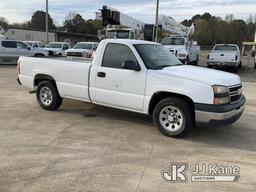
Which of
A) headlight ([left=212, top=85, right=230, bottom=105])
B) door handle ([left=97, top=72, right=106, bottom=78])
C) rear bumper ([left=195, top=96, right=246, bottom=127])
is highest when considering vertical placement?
door handle ([left=97, top=72, right=106, bottom=78])

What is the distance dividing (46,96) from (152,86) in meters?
3.25

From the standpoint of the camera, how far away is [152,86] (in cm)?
700

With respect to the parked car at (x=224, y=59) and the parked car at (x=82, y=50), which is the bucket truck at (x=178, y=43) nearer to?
the parked car at (x=224, y=59)

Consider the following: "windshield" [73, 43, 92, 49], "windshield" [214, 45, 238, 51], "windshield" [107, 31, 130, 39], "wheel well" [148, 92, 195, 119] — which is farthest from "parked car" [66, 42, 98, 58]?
"wheel well" [148, 92, 195, 119]

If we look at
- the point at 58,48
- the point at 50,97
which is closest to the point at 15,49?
the point at 58,48

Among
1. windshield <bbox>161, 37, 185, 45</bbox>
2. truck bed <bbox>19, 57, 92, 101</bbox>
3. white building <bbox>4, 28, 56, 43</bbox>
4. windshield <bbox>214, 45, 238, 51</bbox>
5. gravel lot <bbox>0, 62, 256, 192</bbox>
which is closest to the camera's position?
gravel lot <bbox>0, 62, 256, 192</bbox>

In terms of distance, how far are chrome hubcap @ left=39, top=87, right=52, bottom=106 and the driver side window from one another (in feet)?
6.37

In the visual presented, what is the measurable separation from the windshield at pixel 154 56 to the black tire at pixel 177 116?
0.80 m

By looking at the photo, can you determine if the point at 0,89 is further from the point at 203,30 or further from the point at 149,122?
the point at 203,30

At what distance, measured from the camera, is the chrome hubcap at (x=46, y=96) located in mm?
8914

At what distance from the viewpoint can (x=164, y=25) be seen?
29266mm

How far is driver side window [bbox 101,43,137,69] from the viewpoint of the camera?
7487 millimetres

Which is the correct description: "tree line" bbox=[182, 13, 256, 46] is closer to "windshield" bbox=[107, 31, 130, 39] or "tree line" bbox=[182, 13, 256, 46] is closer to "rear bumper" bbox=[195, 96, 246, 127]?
"windshield" bbox=[107, 31, 130, 39]

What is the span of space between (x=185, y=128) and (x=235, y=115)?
101cm
